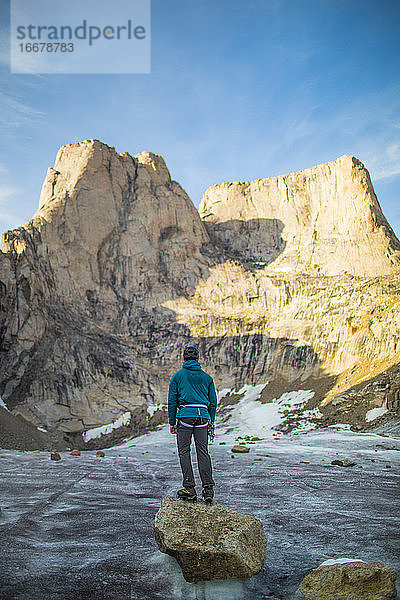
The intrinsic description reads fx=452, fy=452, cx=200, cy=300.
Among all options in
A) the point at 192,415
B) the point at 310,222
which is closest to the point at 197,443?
the point at 192,415

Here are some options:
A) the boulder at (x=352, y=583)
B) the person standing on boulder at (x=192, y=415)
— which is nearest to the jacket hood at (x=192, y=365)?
the person standing on boulder at (x=192, y=415)

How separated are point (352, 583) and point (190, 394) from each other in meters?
2.80

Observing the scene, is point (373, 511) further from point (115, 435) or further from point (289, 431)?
point (115, 435)

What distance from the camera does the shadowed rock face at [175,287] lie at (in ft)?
134

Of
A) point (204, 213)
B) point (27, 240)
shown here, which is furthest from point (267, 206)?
point (27, 240)

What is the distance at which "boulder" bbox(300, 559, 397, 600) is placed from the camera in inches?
122

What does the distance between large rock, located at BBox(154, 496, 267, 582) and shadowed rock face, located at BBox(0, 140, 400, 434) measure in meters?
31.9

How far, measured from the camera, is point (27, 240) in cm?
4459

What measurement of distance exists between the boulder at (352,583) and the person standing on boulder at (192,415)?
208cm

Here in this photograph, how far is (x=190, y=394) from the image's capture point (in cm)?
556

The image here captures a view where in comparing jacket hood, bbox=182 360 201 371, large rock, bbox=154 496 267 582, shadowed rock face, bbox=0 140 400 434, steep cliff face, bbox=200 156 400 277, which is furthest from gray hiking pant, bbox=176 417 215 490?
steep cliff face, bbox=200 156 400 277

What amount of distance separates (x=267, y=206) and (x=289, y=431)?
40.4m

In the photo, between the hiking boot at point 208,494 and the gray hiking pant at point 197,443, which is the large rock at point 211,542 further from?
the gray hiking pant at point 197,443

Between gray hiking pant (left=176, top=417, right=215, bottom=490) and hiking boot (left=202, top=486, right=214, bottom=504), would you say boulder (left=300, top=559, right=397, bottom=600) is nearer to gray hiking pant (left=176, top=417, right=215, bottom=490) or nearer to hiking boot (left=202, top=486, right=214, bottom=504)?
hiking boot (left=202, top=486, right=214, bottom=504)
